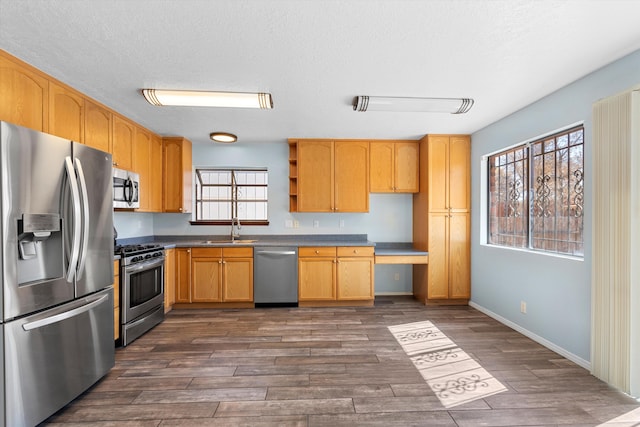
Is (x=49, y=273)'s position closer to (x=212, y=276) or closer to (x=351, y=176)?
(x=212, y=276)

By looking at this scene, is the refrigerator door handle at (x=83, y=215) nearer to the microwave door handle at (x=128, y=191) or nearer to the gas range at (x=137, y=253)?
the gas range at (x=137, y=253)

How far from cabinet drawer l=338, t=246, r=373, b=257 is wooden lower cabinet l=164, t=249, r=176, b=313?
2.24m

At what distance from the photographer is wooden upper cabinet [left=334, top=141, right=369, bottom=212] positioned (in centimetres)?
427

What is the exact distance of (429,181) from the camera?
404 centimetres

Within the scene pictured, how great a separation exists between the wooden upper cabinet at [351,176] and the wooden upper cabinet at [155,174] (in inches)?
96.1

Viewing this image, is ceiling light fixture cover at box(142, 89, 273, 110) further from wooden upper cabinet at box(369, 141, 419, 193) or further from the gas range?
wooden upper cabinet at box(369, 141, 419, 193)

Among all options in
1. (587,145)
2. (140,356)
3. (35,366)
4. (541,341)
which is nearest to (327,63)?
(587,145)

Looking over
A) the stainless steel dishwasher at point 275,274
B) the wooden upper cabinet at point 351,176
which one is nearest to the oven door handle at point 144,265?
the stainless steel dishwasher at point 275,274

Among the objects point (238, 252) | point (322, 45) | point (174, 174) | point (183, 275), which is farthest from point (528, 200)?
point (174, 174)

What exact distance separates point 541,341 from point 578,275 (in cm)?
81

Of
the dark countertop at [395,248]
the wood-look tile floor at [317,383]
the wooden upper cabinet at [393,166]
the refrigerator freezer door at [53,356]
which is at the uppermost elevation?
the wooden upper cabinet at [393,166]

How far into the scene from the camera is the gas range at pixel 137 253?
2.92 meters

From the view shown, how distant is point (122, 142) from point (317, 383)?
318cm

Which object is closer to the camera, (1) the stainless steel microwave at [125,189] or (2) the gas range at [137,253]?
(2) the gas range at [137,253]
